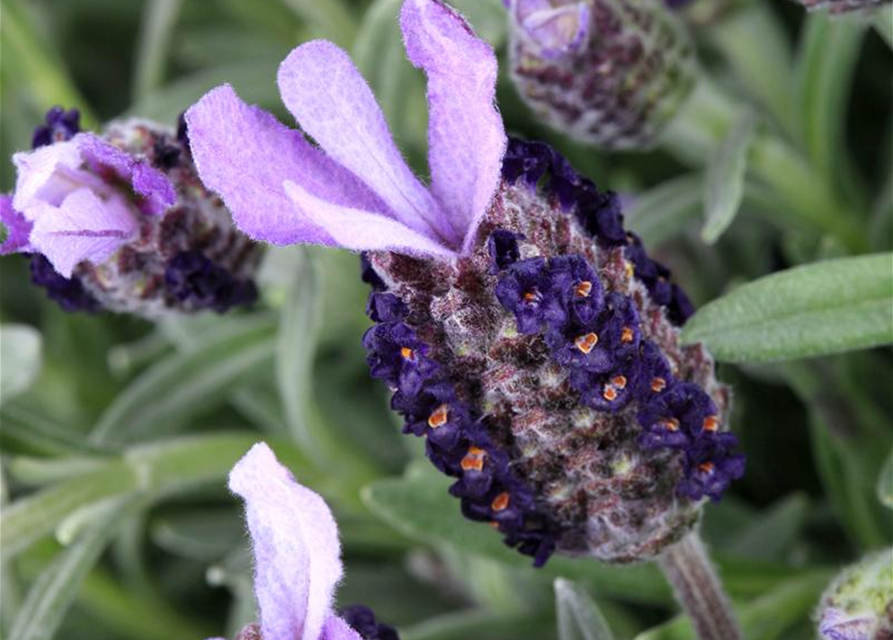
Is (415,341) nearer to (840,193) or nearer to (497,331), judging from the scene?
(497,331)

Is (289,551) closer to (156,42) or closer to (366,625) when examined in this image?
(366,625)

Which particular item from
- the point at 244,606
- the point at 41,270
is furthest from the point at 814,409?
the point at 41,270

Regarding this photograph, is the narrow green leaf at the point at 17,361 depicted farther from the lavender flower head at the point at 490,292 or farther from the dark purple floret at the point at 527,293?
the dark purple floret at the point at 527,293

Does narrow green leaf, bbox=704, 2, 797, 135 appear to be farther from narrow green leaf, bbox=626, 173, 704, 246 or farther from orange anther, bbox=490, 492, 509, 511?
orange anther, bbox=490, 492, 509, 511

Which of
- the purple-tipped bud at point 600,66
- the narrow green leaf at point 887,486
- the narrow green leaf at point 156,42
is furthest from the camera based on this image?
the narrow green leaf at point 156,42

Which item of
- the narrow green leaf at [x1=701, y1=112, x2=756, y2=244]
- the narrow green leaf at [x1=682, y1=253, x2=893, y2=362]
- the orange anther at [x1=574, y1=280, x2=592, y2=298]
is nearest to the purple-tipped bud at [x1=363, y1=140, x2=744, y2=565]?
the orange anther at [x1=574, y1=280, x2=592, y2=298]

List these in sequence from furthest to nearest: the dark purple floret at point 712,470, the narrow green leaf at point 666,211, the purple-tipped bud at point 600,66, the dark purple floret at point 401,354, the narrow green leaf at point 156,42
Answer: the narrow green leaf at point 156,42 → the narrow green leaf at point 666,211 → the purple-tipped bud at point 600,66 → the dark purple floret at point 712,470 → the dark purple floret at point 401,354

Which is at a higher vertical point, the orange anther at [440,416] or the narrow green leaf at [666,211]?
the orange anther at [440,416]

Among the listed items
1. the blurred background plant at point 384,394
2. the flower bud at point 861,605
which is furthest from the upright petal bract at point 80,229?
the flower bud at point 861,605
